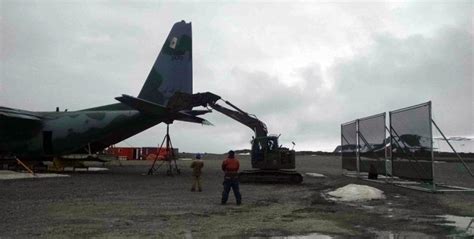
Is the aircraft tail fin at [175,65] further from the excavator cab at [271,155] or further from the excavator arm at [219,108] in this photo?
the excavator cab at [271,155]

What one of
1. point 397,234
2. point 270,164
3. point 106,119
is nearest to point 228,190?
point 397,234

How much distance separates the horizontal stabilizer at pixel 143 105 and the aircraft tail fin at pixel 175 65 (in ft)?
7.19

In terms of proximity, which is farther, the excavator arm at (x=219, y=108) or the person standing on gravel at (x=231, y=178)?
the excavator arm at (x=219, y=108)

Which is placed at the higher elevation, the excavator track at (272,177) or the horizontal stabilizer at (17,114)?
the horizontal stabilizer at (17,114)

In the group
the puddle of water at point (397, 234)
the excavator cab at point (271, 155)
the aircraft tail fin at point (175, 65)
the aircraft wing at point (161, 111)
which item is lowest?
the puddle of water at point (397, 234)

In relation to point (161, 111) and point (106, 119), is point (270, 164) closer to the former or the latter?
point (161, 111)

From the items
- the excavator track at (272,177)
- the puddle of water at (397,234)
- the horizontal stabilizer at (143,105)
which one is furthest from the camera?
the horizontal stabilizer at (143,105)

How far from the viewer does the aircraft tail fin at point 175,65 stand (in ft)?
95.2

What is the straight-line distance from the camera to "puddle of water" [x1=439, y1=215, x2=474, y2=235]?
10.2 m

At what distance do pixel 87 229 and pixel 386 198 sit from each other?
39.0 ft

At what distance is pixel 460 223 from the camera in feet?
37.0

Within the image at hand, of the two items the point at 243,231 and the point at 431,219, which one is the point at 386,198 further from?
the point at 243,231

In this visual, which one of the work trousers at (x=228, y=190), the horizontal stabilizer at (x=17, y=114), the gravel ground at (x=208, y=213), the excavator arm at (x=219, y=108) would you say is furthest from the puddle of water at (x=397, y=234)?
the horizontal stabilizer at (x=17, y=114)

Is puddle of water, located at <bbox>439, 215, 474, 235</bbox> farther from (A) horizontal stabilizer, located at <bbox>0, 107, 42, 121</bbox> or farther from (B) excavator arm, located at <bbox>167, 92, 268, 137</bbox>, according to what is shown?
(A) horizontal stabilizer, located at <bbox>0, 107, 42, 121</bbox>
